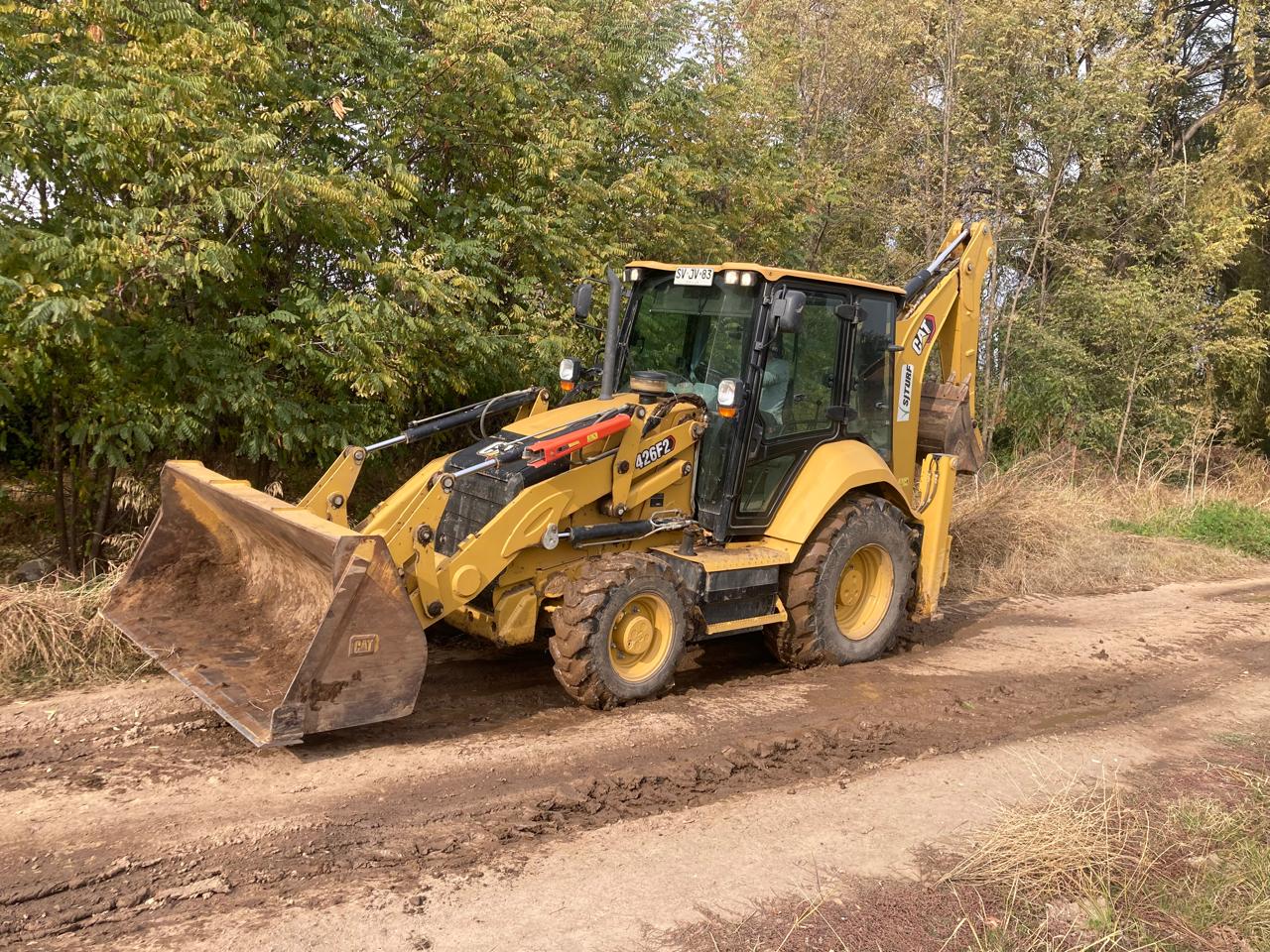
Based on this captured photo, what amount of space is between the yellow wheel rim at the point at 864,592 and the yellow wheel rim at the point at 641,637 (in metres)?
1.69

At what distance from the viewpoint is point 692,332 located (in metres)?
6.52

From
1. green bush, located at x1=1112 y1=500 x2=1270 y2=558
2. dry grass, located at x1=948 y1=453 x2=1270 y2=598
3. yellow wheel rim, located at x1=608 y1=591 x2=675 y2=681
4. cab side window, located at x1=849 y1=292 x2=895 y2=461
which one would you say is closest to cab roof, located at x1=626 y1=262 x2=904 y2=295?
cab side window, located at x1=849 y1=292 x2=895 y2=461

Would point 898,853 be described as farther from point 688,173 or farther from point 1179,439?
point 1179,439

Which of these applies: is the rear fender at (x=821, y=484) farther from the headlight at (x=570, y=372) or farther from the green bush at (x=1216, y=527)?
the green bush at (x=1216, y=527)

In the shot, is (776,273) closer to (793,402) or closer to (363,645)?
(793,402)

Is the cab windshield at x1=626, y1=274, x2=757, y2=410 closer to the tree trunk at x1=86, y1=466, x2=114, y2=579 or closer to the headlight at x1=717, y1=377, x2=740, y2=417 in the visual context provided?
the headlight at x1=717, y1=377, x2=740, y2=417

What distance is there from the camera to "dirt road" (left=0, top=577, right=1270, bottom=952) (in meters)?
3.57

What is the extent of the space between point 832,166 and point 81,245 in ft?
32.4

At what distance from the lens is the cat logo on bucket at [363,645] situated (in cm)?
454

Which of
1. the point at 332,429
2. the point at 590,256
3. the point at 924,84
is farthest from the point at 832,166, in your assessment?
the point at 332,429

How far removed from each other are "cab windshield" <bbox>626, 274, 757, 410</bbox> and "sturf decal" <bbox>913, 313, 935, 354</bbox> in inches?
69.5

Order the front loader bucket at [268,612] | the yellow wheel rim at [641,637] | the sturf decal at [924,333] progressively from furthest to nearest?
the sturf decal at [924,333] < the yellow wheel rim at [641,637] < the front loader bucket at [268,612]

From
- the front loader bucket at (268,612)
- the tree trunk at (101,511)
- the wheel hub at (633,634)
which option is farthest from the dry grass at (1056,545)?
the tree trunk at (101,511)

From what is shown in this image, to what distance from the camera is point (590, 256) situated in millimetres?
8844
